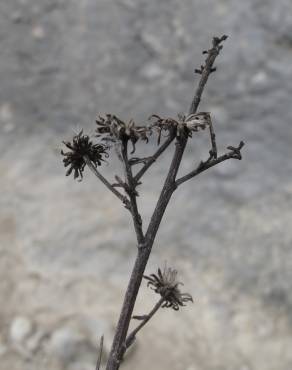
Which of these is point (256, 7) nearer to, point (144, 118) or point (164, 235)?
point (144, 118)

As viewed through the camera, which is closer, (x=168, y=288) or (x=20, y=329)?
(x=168, y=288)

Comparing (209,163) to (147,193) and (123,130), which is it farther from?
(147,193)

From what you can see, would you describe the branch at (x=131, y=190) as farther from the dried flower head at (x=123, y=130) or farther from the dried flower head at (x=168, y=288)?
the dried flower head at (x=168, y=288)

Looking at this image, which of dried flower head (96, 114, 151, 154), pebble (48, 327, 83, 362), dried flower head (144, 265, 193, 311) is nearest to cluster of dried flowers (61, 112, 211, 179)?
dried flower head (96, 114, 151, 154)

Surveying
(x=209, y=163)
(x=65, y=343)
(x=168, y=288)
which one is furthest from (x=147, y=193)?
(x=209, y=163)

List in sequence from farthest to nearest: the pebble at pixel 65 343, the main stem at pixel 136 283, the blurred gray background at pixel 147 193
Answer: the blurred gray background at pixel 147 193
the pebble at pixel 65 343
the main stem at pixel 136 283

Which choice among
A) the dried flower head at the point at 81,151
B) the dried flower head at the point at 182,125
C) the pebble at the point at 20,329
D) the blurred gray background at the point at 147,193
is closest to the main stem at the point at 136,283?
the dried flower head at the point at 182,125

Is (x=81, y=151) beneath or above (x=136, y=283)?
above

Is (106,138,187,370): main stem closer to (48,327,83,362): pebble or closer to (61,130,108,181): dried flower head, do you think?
(61,130,108,181): dried flower head
